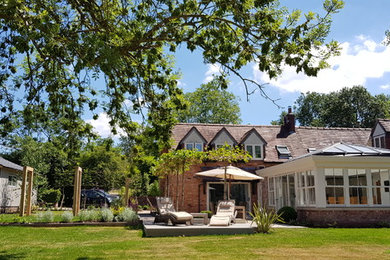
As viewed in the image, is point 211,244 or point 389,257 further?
point 211,244

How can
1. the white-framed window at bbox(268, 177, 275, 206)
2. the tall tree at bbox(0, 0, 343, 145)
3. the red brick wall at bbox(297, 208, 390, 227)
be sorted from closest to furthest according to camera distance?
the tall tree at bbox(0, 0, 343, 145) → the red brick wall at bbox(297, 208, 390, 227) → the white-framed window at bbox(268, 177, 275, 206)

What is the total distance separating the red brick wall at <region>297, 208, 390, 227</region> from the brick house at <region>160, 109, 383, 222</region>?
6935 millimetres

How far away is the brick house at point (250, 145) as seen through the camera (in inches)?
982

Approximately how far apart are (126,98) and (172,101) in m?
1.18

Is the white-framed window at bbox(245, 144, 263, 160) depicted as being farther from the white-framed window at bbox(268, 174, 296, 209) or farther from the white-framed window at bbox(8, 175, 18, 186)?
the white-framed window at bbox(8, 175, 18, 186)

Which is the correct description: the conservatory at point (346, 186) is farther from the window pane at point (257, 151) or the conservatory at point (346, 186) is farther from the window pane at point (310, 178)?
the window pane at point (257, 151)

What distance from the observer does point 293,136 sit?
28922 mm

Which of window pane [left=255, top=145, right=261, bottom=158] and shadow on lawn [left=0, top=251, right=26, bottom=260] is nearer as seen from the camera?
shadow on lawn [left=0, top=251, right=26, bottom=260]

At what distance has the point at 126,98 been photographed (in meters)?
9.90

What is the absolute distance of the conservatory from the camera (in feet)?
53.8

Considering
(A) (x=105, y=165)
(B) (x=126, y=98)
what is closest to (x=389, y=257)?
(B) (x=126, y=98)

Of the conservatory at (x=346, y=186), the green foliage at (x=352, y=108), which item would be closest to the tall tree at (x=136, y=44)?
the conservatory at (x=346, y=186)

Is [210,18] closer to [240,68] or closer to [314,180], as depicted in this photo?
[240,68]

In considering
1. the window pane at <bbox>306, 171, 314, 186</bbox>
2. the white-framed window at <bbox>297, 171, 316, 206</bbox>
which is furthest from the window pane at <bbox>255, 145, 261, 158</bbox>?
the window pane at <bbox>306, 171, 314, 186</bbox>
